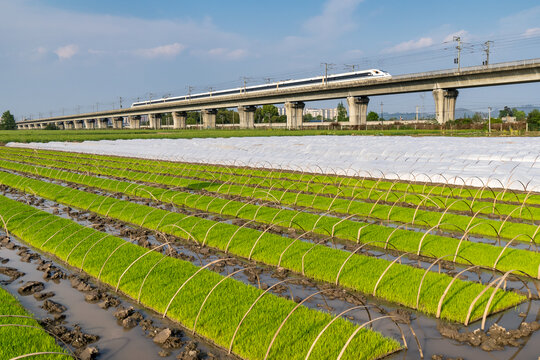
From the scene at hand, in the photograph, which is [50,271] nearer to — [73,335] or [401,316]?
[73,335]

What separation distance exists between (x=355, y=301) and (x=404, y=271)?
1.81 meters

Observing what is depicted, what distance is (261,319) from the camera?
289 inches

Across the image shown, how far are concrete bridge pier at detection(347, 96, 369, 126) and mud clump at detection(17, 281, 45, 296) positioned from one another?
63505 millimetres

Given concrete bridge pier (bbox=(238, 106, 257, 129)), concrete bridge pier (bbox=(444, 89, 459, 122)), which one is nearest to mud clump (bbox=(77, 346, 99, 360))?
concrete bridge pier (bbox=(444, 89, 459, 122))

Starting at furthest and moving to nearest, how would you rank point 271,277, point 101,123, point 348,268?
point 101,123
point 348,268
point 271,277

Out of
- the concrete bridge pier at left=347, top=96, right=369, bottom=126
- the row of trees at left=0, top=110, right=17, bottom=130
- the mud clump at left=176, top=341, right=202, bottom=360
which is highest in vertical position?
the row of trees at left=0, top=110, right=17, bottom=130

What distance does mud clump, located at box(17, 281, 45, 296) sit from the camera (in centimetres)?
880

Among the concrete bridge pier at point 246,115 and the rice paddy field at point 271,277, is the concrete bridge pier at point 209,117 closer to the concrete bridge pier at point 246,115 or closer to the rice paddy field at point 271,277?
the concrete bridge pier at point 246,115

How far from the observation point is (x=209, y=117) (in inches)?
3888

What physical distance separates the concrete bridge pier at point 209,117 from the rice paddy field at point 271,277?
79.5m

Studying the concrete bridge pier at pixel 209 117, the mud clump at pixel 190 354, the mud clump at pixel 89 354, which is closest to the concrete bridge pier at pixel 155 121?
the concrete bridge pier at pixel 209 117

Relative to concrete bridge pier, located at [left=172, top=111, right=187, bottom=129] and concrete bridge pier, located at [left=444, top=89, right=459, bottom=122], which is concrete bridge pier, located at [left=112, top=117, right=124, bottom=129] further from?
concrete bridge pier, located at [left=444, top=89, right=459, bottom=122]

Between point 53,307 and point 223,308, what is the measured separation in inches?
128

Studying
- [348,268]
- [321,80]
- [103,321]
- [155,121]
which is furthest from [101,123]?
[103,321]
